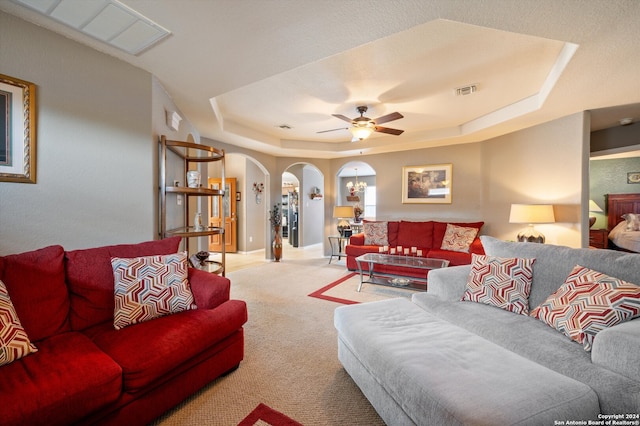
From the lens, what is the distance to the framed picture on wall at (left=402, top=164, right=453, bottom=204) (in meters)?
5.23

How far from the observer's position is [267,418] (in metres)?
1.53

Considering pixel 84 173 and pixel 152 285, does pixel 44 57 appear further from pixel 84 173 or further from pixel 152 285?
pixel 152 285

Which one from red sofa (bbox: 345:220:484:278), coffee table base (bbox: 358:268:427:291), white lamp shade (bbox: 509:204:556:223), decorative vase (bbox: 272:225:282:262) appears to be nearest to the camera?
white lamp shade (bbox: 509:204:556:223)

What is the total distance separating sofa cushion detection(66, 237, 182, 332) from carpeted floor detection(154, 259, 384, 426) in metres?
0.76

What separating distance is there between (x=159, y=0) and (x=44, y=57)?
40.8 inches

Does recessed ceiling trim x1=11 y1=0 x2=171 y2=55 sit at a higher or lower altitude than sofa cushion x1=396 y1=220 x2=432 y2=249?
higher

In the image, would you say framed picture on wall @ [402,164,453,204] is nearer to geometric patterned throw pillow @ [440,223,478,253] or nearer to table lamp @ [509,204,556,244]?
geometric patterned throw pillow @ [440,223,478,253]

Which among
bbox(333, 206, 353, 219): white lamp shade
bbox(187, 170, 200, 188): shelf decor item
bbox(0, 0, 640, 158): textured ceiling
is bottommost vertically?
bbox(333, 206, 353, 219): white lamp shade

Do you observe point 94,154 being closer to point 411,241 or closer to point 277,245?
point 277,245

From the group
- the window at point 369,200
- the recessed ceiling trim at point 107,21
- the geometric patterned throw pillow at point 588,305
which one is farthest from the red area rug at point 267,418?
the window at point 369,200

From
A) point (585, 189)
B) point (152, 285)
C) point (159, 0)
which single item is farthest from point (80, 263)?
point (585, 189)

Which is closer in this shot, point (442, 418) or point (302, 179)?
point (442, 418)

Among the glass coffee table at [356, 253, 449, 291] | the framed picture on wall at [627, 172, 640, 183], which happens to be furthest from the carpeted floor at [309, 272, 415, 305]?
the framed picture on wall at [627, 172, 640, 183]

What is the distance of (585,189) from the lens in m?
3.31
